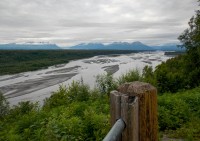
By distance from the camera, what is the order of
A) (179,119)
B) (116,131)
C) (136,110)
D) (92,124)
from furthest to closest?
(179,119), (92,124), (136,110), (116,131)

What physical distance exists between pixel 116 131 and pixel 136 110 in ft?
0.99

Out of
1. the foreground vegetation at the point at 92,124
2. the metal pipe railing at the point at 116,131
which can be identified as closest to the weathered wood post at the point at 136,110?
the metal pipe railing at the point at 116,131

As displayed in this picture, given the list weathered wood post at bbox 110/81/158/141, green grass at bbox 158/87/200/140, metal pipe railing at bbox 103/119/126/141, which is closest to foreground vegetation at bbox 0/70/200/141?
green grass at bbox 158/87/200/140

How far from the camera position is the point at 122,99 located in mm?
2238

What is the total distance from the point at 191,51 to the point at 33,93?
27068 mm

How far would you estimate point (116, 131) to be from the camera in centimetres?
200

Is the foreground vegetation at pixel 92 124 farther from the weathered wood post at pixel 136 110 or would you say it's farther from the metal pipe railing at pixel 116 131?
the metal pipe railing at pixel 116 131

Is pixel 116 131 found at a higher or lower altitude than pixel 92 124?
higher

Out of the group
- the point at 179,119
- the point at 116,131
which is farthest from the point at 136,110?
the point at 179,119

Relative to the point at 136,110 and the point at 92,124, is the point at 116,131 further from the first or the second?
the point at 92,124

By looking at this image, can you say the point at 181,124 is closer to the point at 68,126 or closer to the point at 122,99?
the point at 68,126

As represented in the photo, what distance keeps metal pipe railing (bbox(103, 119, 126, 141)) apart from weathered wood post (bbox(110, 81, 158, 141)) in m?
0.06

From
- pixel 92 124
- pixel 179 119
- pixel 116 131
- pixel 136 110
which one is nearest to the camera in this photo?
pixel 116 131

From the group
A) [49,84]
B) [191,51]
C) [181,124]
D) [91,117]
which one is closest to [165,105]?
[181,124]
